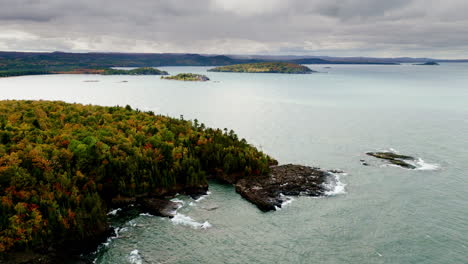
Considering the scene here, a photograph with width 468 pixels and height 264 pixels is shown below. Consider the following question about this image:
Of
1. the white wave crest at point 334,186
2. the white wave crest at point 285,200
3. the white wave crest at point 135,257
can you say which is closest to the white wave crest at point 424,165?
the white wave crest at point 334,186

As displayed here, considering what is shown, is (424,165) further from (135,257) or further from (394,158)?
(135,257)

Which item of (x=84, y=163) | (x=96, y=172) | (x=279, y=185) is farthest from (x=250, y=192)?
(x=84, y=163)

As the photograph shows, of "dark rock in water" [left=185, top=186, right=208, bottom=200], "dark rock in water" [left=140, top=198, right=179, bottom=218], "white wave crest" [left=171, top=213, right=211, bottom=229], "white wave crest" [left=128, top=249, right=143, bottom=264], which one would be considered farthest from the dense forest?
"white wave crest" [left=171, top=213, right=211, bottom=229]

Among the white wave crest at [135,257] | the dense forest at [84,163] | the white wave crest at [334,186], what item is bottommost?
the white wave crest at [135,257]

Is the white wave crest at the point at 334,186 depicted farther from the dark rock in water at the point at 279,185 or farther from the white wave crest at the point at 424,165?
the white wave crest at the point at 424,165

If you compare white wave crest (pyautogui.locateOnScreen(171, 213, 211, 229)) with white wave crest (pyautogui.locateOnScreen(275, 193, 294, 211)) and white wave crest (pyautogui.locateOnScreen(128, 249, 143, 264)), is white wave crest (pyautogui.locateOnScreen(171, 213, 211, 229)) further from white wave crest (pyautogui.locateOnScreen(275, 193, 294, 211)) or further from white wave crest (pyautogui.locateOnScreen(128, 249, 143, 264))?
white wave crest (pyautogui.locateOnScreen(275, 193, 294, 211))
